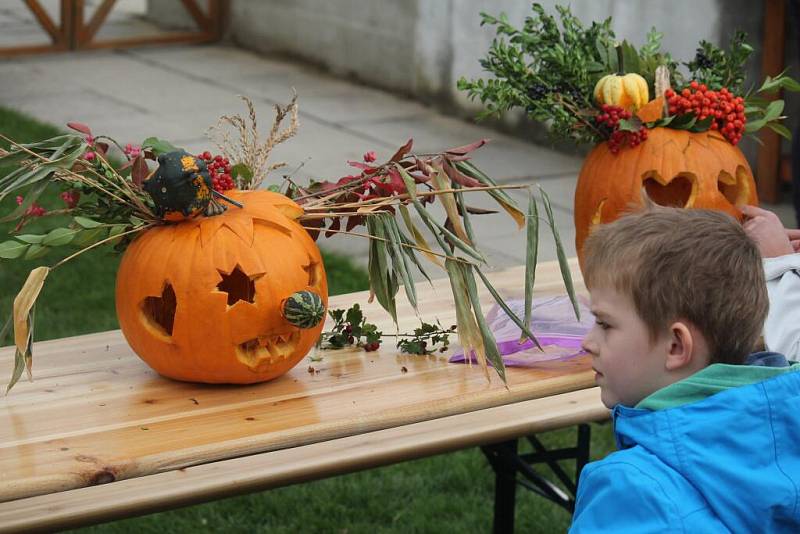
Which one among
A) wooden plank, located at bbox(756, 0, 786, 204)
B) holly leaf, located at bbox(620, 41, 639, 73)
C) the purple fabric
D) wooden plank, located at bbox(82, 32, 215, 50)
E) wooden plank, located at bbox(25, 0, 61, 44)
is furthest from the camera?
wooden plank, located at bbox(82, 32, 215, 50)

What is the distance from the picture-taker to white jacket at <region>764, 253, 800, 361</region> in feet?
8.32

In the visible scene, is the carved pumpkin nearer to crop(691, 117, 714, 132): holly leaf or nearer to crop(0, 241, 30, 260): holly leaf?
crop(691, 117, 714, 132): holly leaf

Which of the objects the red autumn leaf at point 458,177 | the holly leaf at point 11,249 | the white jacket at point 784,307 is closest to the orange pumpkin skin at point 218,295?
the holly leaf at point 11,249

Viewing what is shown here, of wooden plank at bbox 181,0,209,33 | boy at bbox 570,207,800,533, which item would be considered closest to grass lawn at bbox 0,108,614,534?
boy at bbox 570,207,800,533

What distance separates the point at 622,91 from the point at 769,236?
18.3 inches

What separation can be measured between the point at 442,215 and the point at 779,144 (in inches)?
78.9

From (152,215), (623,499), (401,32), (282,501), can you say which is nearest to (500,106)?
(152,215)

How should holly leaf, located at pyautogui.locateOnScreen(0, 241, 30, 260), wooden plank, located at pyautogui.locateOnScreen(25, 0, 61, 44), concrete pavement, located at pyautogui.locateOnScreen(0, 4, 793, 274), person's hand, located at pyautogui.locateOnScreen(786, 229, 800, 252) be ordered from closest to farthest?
holly leaf, located at pyautogui.locateOnScreen(0, 241, 30, 260)
person's hand, located at pyautogui.locateOnScreen(786, 229, 800, 252)
concrete pavement, located at pyautogui.locateOnScreen(0, 4, 793, 274)
wooden plank, located at pyautogui.locateOnScreen(25, 0, 61, 44)

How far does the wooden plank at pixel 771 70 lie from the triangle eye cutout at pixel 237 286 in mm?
4898

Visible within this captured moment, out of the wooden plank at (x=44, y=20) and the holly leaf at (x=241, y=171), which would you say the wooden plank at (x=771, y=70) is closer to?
the holly leaf at (x=241, y=171)

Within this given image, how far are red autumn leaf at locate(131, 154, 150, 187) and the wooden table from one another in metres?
0.40

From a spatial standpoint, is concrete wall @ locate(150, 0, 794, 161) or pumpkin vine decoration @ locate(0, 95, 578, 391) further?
concrete wall @ locate(150, 0, 794, 161)

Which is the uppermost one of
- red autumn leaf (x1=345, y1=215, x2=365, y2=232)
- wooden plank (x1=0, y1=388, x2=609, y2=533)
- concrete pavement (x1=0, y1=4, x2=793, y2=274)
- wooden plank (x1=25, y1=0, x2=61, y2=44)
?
red autumn leaf (x1=345, y1=215, x2=365, y2=232)

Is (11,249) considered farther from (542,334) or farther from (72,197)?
(542,334)
